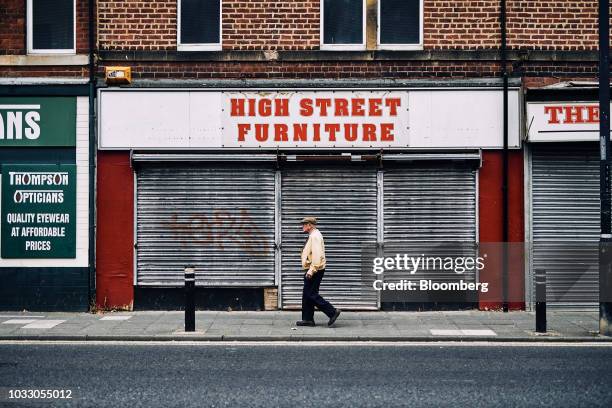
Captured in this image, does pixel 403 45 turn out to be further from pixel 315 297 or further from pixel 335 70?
pixel 315 297

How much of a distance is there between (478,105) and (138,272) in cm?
722

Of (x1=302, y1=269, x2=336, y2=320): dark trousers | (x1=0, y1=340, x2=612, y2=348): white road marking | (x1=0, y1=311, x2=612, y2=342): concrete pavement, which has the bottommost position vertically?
(x1=0, y1=340, x2=612, y2=348): white road marking

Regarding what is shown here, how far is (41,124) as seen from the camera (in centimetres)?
1551

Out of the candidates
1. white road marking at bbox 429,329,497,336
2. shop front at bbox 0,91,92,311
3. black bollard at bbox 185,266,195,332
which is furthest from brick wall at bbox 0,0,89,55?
white road marking at bbox 429,329,497,336

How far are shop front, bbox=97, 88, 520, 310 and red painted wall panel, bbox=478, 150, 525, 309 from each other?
7.4 inches

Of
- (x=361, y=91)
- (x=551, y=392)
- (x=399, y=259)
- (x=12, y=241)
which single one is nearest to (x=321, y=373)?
(x=551, y=392)

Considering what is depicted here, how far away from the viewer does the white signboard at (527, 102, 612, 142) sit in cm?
1509

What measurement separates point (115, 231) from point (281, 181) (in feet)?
10.9

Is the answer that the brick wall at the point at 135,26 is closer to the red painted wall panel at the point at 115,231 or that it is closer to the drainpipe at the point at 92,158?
the drainpipe at the point at 92,158

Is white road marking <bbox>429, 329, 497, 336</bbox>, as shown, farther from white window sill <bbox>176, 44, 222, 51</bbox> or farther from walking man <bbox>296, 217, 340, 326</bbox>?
white window sill <bbox>176, 44, 222, 51</bbox>

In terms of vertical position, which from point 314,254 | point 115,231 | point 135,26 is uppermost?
point 135,26

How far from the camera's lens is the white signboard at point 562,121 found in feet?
49.5

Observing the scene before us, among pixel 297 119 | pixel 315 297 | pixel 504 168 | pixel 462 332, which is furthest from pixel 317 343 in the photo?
pixel 504 168

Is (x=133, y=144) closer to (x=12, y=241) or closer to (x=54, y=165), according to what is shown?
(x=54, y=165)
